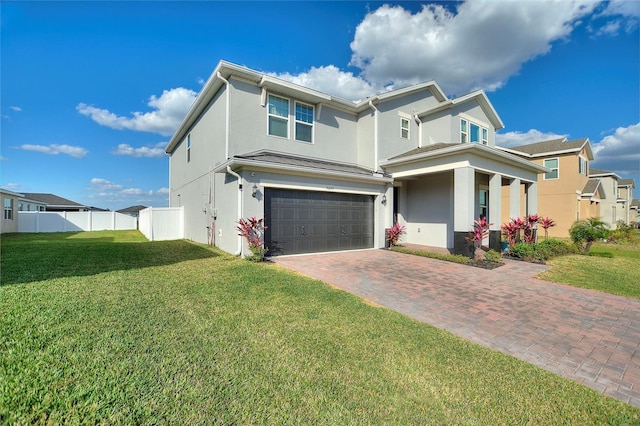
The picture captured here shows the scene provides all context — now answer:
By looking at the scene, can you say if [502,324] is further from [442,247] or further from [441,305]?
[442,247]

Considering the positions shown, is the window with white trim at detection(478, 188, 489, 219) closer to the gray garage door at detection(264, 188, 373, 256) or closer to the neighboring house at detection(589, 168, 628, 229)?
the gray garage door at detection(264, 188, 373, 256)

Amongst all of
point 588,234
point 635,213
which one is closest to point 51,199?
point 588,234

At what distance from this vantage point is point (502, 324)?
14.0ft

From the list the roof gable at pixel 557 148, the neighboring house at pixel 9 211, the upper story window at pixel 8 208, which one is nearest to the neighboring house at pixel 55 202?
the neighboring house at pixel 9 211

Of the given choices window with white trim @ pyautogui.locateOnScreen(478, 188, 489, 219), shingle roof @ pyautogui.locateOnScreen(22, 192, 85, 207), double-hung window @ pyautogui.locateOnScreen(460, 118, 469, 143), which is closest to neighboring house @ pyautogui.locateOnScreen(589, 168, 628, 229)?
window with white trim @ pyautogui.locateOnScreen(478, 188, 489, 219)

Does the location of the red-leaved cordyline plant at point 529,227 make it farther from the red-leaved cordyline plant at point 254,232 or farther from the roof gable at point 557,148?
the red-leaved cordyline plant at point 254,232

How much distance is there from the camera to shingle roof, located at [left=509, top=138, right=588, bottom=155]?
1916cm

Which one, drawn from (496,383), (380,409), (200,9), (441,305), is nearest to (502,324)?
(441,305)

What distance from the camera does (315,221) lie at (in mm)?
10484

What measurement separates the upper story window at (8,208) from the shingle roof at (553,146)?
127 ft

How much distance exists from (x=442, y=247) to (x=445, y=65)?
10.2 meters

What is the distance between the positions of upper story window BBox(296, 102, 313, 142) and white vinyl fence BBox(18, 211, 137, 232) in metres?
21.6

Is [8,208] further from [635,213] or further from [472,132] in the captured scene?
[635,213]

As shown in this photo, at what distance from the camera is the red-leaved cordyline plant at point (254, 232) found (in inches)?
338
